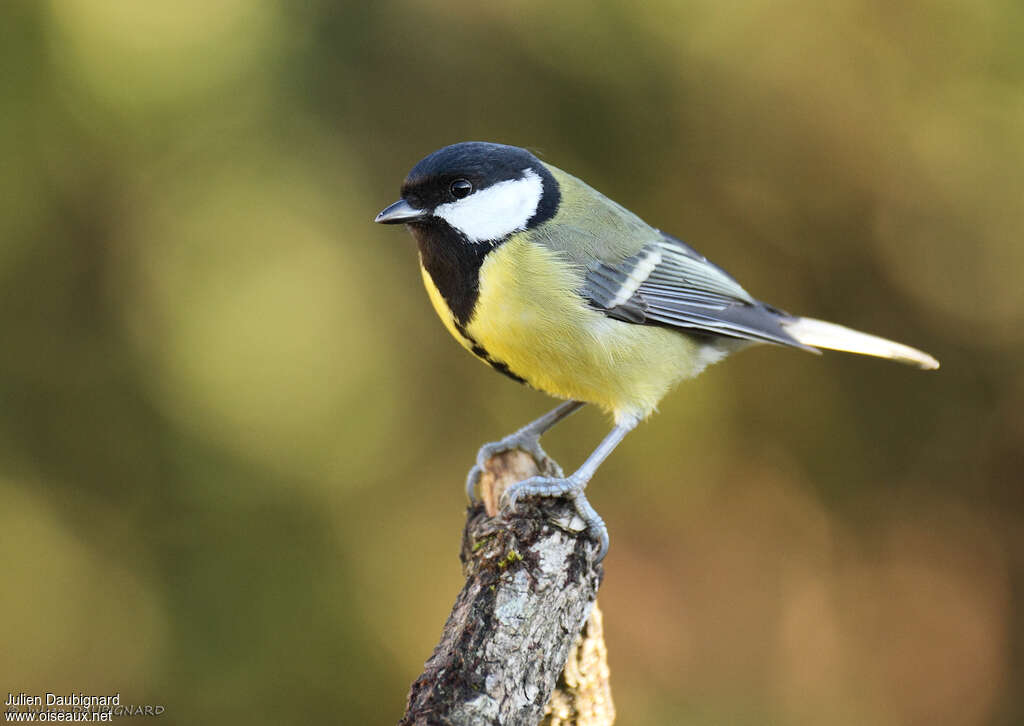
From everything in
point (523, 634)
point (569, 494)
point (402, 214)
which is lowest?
point (523, 634)

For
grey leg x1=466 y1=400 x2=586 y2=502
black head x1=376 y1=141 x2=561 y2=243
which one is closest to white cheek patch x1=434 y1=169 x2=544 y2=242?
black head x1=376 y1=141 x2=561 y2=243

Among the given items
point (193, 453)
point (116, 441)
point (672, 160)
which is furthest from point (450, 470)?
point (672, 160)

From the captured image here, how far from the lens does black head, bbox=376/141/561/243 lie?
2.04 m

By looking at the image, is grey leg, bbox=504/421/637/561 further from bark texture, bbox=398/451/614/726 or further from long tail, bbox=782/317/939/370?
long tail, bbox=782/317/939/370

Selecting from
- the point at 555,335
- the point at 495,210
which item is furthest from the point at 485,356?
the point at 495,210

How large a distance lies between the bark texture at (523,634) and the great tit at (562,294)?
0.09 metres

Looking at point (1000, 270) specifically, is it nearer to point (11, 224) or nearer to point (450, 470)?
point (450, 470)

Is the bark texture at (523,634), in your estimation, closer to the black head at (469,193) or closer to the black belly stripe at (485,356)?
the black belly stripe at (485,356)

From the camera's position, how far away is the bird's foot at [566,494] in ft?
6.39

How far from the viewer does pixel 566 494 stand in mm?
1998

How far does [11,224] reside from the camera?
2.84 meters

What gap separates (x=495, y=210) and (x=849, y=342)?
95 cm

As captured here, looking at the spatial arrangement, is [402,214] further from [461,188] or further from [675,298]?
[675,298]

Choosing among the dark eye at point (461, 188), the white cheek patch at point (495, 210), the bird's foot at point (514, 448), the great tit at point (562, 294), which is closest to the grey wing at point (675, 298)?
the great tit at point (562, 294)
